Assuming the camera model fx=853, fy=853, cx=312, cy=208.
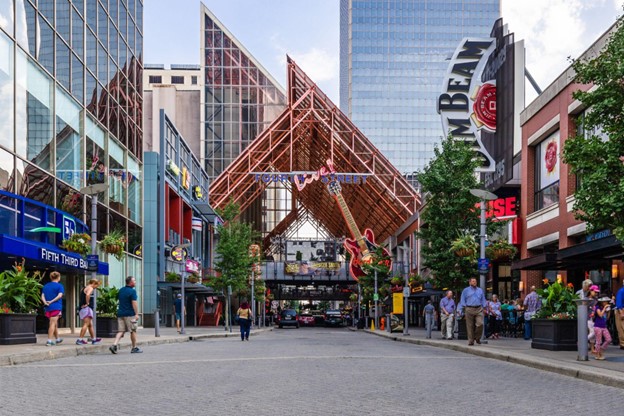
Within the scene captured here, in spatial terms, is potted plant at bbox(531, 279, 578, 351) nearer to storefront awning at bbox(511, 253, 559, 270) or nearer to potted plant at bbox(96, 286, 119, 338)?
storefront awning at bbox(511, 253, 559, 270)

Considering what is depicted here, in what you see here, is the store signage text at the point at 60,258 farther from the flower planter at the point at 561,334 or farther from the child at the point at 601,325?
the child at the point at 601,325

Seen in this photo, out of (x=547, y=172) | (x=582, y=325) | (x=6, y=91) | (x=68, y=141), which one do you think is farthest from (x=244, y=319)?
(x=582, y=325)

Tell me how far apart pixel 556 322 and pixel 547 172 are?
47.7ft

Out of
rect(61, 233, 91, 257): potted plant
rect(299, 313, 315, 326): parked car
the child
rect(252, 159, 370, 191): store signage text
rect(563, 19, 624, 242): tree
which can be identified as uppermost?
rect(252, 159, 370, 191): store signage text

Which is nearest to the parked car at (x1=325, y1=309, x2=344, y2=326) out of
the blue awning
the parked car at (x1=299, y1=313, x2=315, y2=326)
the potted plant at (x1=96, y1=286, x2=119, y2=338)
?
the parked car at (x1=299, y1=313, x2=315, y2=326)

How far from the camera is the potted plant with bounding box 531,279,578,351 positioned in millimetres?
18266

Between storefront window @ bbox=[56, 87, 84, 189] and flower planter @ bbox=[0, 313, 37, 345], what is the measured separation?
1008cm

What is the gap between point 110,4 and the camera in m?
37.4

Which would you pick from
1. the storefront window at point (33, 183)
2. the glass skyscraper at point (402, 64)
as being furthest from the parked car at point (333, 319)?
the glass skyscraper at point (402, 64)

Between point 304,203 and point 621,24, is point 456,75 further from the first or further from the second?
point 304,203

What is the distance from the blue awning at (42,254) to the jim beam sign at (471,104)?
19069 mm

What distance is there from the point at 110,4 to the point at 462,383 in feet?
99.3

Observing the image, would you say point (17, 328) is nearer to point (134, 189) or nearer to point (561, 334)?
point (561, 334)

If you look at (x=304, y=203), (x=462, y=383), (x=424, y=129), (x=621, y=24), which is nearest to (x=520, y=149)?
(x=621, y=24)
